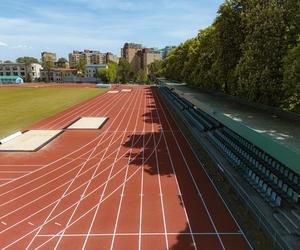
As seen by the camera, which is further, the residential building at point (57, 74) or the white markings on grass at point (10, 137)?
the residential building at point (57, 74)

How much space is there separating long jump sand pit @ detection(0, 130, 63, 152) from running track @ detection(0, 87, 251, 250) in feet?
2.53

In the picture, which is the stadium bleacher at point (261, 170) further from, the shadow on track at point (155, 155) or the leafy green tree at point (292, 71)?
the leafy green tree at point (292, 71)

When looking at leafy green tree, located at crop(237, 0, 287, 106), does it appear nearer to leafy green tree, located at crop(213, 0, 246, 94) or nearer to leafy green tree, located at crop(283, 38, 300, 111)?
leafy green tree, located at crop(283, 38, 300, 111)

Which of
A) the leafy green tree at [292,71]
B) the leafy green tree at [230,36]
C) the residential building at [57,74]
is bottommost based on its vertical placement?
the residential building at [57,74]

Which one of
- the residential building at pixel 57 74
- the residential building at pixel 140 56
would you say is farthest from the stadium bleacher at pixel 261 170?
the residential building at pixel 140 56

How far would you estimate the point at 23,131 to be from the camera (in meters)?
21.6

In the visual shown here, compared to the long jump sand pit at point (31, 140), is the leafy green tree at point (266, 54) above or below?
above

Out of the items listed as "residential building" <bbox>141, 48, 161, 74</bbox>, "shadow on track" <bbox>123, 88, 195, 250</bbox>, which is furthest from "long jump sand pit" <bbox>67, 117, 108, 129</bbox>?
"residential building" <bbox>141, 48, 161, 74</bbox>

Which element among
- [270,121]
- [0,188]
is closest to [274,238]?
[270,121]

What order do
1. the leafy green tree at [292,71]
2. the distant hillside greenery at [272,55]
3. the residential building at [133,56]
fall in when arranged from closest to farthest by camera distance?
the leafy green tree at [292,71]
the distant hillside greenery at [272,55]
the residential building at [133,56]

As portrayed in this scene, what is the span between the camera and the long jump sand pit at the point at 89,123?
23031 mm

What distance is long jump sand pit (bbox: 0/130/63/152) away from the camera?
1709 centimetres

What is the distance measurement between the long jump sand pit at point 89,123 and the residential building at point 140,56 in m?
130

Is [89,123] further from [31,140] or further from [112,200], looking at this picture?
[112,200]
